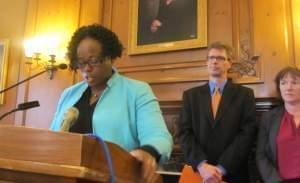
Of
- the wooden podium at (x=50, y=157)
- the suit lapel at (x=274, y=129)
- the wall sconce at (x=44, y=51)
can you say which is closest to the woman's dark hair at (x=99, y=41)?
the wooden podium at (x=50, y=157)

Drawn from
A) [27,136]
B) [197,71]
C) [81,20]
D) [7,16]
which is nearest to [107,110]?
[27,136]

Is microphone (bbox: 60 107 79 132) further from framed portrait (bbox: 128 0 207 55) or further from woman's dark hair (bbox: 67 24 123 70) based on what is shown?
framed portrait (bbox: 128 0 207 55)

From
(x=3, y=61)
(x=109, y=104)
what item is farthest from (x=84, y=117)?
(x=3, y=61)

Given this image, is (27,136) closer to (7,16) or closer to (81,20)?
(81,20)

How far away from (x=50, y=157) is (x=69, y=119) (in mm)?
514

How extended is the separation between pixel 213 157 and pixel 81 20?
7.68 ft

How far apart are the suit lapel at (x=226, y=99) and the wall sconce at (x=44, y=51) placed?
203 cm

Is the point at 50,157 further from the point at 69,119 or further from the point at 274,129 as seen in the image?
the point at 274,129

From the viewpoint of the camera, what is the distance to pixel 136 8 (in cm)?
380

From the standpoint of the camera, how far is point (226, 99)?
2592mm

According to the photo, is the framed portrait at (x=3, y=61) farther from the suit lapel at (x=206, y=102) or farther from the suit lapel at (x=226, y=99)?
the suit lapel at (x=226, y=99)

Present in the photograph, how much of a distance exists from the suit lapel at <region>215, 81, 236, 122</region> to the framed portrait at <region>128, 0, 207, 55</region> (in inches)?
32.9

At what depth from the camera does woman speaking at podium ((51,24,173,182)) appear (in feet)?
3.99

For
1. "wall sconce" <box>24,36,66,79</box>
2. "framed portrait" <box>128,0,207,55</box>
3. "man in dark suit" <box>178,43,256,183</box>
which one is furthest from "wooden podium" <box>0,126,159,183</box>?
"wall sconce" <box>24,36,66,79</box>
